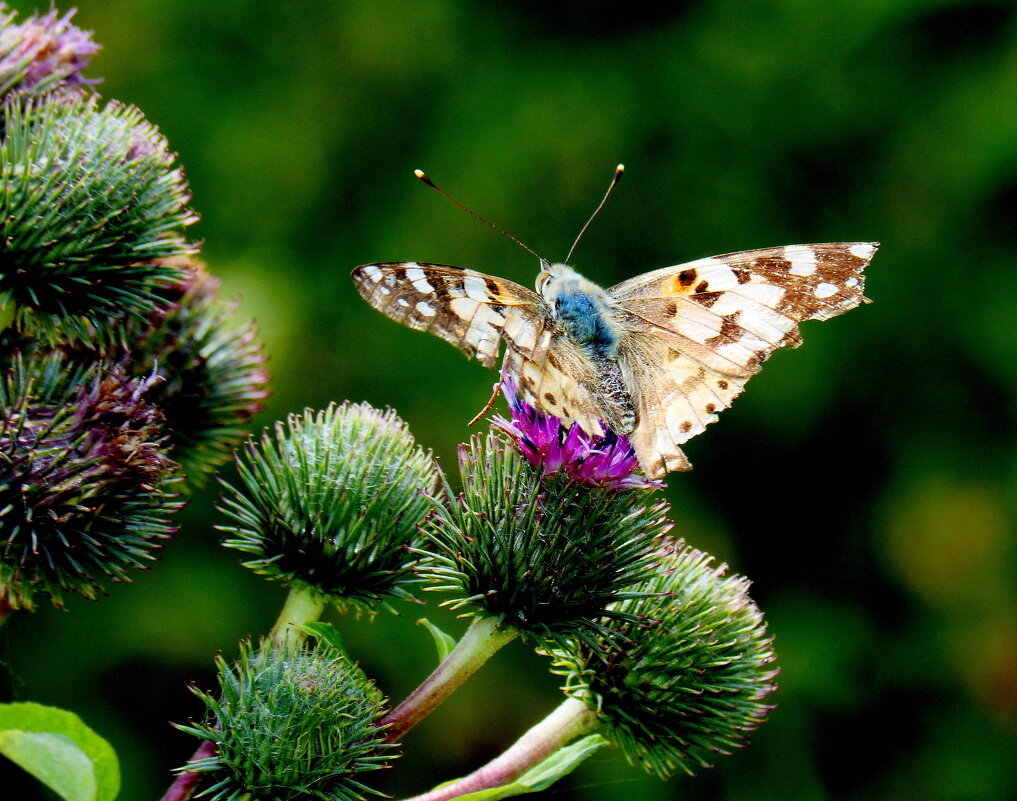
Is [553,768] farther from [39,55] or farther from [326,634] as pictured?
[39,55]

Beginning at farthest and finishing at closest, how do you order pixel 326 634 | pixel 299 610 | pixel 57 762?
1. pixel 299 610
2. pixel 326 634
3. pixel 57 762

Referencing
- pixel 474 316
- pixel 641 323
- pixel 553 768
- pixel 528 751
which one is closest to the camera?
pixel 553 768

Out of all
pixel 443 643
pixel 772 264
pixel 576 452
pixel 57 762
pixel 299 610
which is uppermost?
pixel 772 264

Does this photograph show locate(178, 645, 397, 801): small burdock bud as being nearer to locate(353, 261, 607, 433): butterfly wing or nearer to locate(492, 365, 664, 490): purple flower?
locate(492, 365, 664, 490): purple flower

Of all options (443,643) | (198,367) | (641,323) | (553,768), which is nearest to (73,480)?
(198,367)

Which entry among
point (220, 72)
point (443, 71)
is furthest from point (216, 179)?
point (443, 71)

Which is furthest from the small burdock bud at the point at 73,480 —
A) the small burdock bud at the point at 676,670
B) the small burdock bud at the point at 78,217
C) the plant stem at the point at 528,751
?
the small burdock bud at the point at 676,670

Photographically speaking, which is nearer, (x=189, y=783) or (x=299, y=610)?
(x=189, y=783)
